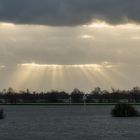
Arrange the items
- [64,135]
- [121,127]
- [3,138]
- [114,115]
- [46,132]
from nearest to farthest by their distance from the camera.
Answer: [3,138] → [64,135] → [46,132] → [121,127] → [114,115]

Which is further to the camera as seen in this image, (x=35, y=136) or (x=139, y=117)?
(x=139, y=117)

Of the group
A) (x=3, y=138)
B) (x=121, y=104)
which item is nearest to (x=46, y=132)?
(x=3, y=138)

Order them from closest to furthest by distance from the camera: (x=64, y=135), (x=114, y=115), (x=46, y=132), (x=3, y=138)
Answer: (x=3, y=138), (x=64, y=135), (x=46, y=132), (x=114, y=115)

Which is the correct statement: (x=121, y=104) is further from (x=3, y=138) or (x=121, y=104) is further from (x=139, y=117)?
(x=3, y=138)

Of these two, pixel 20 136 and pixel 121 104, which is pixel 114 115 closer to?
pixel 121 104

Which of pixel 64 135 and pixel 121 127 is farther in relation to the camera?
pixel 121 127

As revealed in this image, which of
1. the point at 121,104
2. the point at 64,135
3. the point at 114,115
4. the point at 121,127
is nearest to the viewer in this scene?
the point at 64,135

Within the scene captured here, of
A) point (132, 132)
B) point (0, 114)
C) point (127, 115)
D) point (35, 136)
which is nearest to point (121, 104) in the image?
point (127, 115)

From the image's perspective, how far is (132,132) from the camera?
83750 millimetres

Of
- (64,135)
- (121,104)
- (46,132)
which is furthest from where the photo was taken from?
(121,104)

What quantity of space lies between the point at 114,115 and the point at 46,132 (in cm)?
4449

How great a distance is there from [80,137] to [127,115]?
1908 inches

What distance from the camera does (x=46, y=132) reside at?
85250mm

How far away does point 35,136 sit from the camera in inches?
3039
